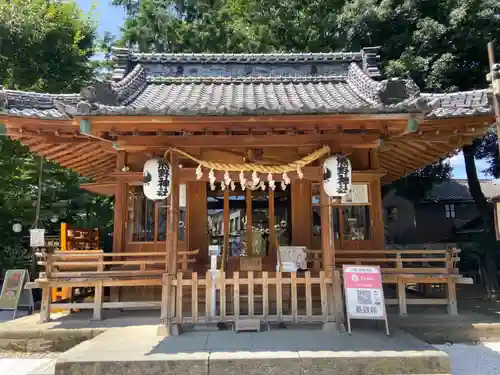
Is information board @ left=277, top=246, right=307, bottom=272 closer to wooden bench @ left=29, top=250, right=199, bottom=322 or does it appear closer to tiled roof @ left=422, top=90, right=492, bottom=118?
wooden bench @ left=29, top=250, right=199, bottom=322

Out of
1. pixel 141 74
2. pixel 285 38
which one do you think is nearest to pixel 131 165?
pixel 141 74

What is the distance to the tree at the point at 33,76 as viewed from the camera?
14.4 metres

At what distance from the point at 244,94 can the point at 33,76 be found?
10542 millimetres

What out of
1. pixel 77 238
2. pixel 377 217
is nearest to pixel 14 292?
pixel 77 238

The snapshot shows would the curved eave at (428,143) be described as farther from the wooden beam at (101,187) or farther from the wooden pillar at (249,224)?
the wooden beam at (101,187)

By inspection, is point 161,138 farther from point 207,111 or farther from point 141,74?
point 141,74

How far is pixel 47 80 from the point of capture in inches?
602

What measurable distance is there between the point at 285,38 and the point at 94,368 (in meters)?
18.0

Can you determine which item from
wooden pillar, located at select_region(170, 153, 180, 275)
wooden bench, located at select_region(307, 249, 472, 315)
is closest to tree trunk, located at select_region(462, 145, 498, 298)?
wooden bench, located at select_region(307, 249, 472, 315)

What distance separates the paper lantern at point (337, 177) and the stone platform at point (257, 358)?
2.40 metres

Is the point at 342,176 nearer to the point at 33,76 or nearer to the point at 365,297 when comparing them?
the point at 365,297

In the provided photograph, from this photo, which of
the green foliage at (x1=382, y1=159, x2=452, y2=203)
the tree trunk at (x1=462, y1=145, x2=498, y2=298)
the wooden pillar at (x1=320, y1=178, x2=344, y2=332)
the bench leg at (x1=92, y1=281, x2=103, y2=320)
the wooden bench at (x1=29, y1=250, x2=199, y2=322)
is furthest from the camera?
the green foliage at (x1=382, y1=159, x2=452, y2=203)

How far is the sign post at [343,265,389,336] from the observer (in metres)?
6.54

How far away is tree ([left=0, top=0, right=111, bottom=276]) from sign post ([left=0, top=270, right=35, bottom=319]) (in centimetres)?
540
